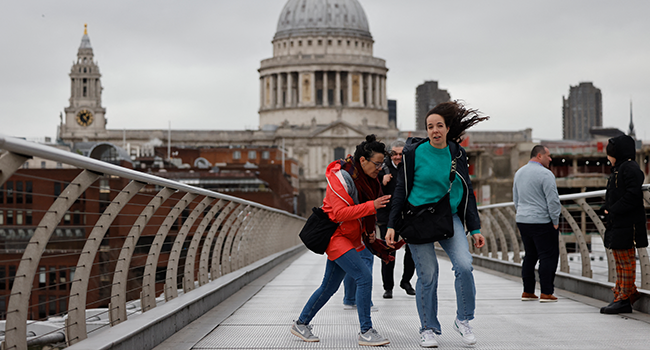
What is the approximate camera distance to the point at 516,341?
695 cm

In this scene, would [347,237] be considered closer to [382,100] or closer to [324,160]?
[324,160]

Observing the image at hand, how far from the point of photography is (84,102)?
14000 centimetres

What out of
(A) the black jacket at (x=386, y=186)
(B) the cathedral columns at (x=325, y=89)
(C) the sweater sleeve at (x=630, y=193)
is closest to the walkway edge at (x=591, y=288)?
(C) the sweater sleeve at (x=630, y=193)

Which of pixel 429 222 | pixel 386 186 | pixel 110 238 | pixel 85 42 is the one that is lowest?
pixel 110 238

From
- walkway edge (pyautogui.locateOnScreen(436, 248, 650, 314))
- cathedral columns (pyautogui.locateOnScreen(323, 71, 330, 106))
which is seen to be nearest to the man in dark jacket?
walkway edge (pyautogui.locateOnScreen(436, 248, 650, 314))

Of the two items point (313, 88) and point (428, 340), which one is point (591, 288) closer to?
point (428, 340)

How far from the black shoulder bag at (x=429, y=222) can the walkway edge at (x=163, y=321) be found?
2017mm

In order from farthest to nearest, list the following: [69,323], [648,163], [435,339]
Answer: [648,163]
[435,339]
[69,323]

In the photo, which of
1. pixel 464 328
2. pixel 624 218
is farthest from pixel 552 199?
pixel 464 328

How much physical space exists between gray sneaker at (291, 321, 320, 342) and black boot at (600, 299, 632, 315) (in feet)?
10.3

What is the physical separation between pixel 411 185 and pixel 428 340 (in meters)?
1.22

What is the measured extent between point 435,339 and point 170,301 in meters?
2.46

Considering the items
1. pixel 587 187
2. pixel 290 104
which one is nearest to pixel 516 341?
pixel 587 187

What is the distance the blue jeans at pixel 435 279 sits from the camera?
22.6 ft
